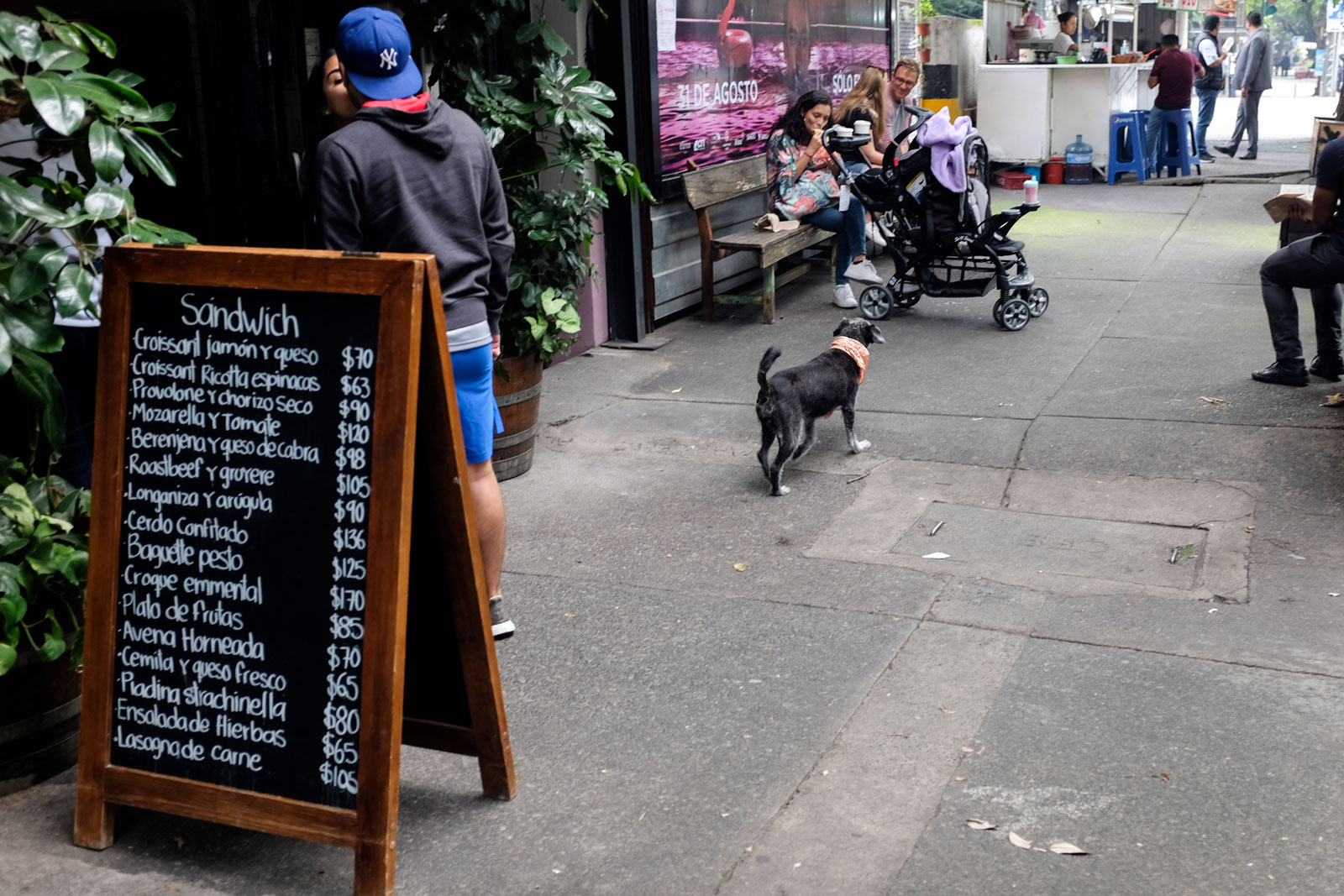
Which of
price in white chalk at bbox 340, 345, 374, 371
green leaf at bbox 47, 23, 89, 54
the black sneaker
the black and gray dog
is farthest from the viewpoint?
the black and gray dog

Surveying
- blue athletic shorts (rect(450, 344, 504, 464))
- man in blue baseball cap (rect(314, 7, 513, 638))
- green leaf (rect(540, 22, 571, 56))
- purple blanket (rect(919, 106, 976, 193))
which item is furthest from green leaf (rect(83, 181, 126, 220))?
purple blanket (rect(919, 106, 976, 193))

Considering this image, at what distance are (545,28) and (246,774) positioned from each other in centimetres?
420

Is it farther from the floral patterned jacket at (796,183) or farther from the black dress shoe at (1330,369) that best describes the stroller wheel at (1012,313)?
the black dress shoe at (1330,369)

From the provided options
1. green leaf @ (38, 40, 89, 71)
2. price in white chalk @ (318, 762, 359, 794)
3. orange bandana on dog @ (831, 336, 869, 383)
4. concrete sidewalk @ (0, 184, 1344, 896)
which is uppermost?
green leaf @ (38, 40, 89, 71)

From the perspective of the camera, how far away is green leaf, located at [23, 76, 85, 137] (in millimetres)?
3156

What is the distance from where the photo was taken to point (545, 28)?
6363 millimetres

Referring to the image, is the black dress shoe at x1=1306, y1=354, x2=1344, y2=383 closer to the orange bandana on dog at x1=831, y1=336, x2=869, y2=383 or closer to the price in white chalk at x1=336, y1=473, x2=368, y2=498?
the orange bandana on dog at x1=831, y1=336, x2=869, y2=383

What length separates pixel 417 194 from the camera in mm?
4016

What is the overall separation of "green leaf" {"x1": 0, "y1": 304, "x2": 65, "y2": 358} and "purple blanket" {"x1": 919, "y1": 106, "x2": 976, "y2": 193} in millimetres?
6581

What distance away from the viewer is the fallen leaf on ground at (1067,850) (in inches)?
130

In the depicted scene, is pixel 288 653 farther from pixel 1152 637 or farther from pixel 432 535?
pixel 1152 637

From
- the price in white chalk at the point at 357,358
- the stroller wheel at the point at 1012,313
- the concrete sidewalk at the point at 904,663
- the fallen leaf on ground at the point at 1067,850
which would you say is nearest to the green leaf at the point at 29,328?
the price in white chalk at the point at 357,358

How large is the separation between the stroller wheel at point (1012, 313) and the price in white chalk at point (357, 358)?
6754mm

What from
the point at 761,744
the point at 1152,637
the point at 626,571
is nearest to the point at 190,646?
the point at 761,744
